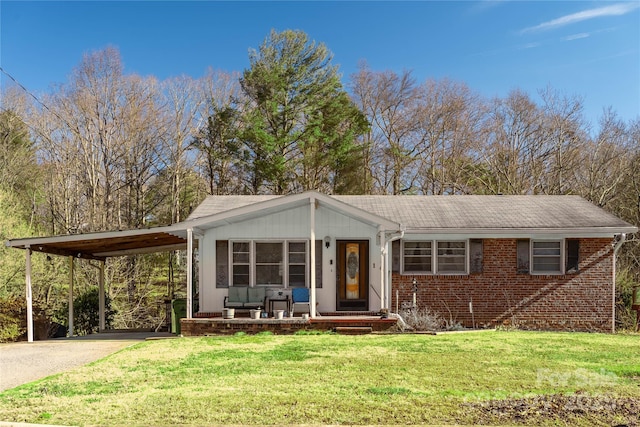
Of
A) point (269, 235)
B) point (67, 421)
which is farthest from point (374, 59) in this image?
point (67, 421)

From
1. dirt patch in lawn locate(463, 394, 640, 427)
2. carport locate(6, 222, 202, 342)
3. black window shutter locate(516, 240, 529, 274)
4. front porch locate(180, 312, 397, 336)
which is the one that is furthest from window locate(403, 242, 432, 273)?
dirt patch in lawn locate(463, 394, 640, 427)

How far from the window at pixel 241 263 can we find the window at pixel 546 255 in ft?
26.7

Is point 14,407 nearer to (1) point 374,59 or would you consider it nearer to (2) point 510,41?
(2) point 510,41

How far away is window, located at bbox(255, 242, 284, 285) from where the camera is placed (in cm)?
1453

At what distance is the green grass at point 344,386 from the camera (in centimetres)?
561

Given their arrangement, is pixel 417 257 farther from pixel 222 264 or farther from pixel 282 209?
pixel 222 264

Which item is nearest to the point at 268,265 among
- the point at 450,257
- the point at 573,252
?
the point at 450,257

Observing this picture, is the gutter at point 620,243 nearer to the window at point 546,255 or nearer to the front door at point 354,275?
the window at point 546,255

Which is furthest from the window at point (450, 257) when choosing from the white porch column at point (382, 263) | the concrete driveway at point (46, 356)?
the concrete driveway at point (46, 356)

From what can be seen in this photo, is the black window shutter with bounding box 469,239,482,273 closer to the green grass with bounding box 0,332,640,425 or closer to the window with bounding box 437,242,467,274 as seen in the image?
the window with bounding box 437,242,467,274

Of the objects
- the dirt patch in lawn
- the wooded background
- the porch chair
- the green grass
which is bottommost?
the green grass

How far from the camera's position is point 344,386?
691 centimetres

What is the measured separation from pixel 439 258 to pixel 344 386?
8.93 meters

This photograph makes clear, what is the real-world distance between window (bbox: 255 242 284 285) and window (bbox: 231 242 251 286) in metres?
0.27
